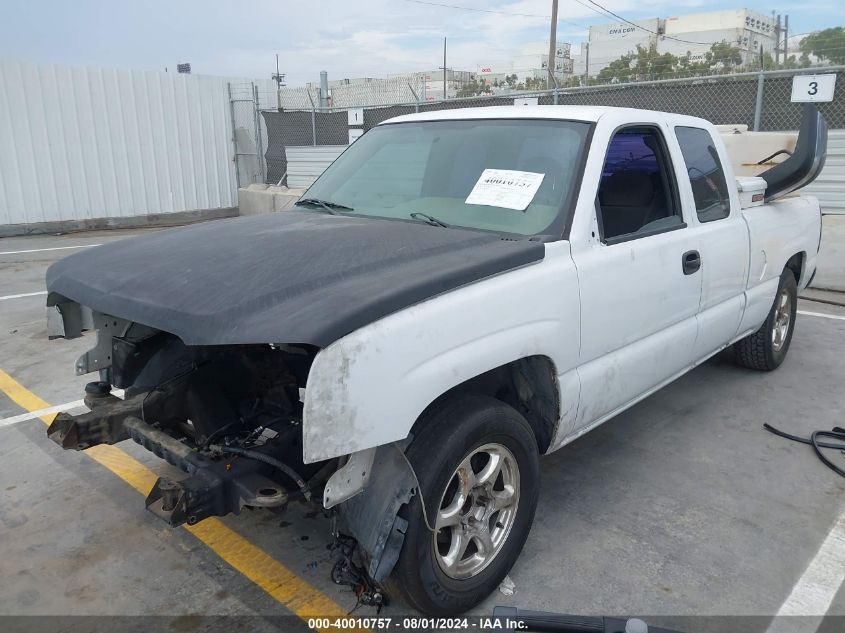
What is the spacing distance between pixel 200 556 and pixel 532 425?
160cm

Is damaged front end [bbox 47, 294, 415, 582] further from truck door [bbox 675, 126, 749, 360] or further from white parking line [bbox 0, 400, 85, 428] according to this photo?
truck door [bbox 675, 126, 749, 360]

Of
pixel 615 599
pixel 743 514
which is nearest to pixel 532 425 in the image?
pixel 615 599

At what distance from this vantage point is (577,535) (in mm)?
3230

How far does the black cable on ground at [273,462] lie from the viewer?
2.46 m

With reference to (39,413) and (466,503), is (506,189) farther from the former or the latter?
(39,413)

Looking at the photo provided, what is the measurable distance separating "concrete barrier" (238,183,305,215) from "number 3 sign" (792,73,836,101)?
8994 mm

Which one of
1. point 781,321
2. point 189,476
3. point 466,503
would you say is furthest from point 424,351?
point 781,321

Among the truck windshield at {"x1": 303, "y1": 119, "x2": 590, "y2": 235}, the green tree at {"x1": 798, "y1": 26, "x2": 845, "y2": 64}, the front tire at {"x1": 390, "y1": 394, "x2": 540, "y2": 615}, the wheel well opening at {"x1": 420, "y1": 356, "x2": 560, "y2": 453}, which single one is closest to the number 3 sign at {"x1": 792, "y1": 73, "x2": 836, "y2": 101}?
the green tree at {"x1": 798, "y1": 26, "x2": 845, "y2": 64}

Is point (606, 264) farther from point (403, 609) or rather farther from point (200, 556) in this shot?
point (200, 556)

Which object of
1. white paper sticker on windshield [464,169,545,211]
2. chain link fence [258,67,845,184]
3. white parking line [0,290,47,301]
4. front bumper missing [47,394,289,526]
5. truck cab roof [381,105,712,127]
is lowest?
white parking line [0,290,47,301]

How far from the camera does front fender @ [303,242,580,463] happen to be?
2.08 metres

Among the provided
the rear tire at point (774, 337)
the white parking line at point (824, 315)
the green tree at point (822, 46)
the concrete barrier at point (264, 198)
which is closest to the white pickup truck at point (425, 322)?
the rear tire at point (774, 337)

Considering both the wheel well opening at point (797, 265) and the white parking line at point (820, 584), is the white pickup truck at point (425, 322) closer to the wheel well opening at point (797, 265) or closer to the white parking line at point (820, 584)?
the white parking line at point (820, 584)

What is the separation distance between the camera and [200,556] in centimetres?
309
